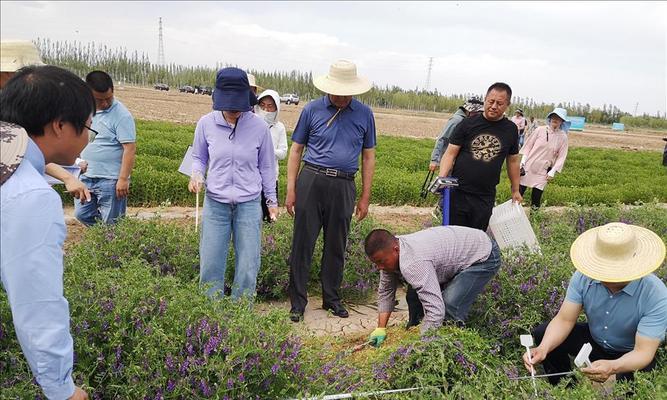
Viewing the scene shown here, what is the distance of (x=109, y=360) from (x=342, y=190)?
7.73ft

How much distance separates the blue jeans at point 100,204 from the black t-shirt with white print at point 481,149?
288 centimetres

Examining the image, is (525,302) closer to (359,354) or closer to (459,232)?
(459,232)

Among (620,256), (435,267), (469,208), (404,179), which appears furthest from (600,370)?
(404,179)

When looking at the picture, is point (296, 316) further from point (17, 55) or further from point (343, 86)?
point (17, 55)

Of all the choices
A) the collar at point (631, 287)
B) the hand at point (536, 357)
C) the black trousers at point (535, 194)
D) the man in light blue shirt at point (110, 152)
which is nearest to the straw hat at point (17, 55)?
the man in light blue shirt at point (110, 152)

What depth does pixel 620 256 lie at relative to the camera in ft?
9.76

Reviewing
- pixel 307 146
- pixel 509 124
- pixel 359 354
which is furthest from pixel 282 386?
pixel 509 124

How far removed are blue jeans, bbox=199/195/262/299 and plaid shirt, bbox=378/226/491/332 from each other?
3.15 ft

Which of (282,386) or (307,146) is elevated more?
(307,146)

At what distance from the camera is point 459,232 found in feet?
12.2

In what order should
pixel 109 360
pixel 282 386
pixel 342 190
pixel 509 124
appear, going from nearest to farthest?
pixel 109 360 < pixel 282 386 < pixel 342 190 < pixel 509 124

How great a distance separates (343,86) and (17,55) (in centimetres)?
239

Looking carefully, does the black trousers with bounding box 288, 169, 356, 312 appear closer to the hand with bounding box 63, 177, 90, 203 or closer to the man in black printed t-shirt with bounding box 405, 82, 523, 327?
the man in black printed t-shirt with bounding box 405, 82, 523, 327

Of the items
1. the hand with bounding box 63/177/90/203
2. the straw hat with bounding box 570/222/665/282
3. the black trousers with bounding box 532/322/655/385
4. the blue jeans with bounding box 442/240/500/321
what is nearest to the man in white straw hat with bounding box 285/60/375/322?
the blue jeans with bounding box 442/240/500/321
